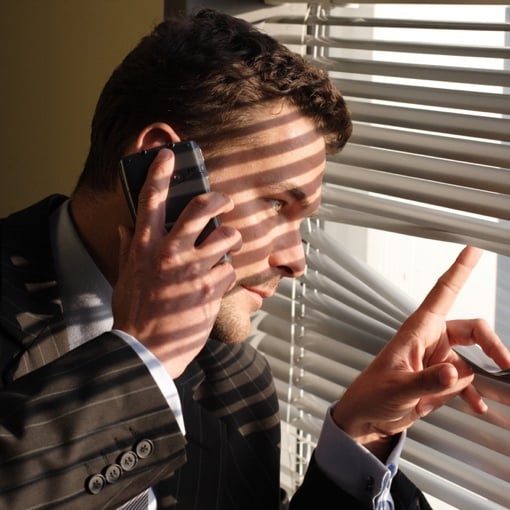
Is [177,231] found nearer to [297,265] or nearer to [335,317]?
[297,265]

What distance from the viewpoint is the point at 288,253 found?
1.44 m

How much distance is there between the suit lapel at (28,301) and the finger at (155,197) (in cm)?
27

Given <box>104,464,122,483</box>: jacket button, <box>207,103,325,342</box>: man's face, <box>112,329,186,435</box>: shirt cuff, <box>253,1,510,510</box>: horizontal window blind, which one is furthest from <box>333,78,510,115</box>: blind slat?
<box>104,464,122,483</box>: jacket button

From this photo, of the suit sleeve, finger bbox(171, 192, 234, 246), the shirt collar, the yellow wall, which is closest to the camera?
the suit sleeve

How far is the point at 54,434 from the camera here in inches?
40.5

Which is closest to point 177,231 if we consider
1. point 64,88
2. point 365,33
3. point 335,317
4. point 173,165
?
point 173,165

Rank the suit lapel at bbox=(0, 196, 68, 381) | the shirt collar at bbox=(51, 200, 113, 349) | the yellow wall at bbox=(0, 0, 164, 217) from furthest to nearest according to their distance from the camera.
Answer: the yellow wall at bbox=(0, 0, 164, 217), the shirt collar at bbox=(51, 200, 113, 349), the suit lapel at bbox=(0, 196, 68, 381)

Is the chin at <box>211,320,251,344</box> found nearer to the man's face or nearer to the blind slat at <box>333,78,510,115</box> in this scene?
the man's face

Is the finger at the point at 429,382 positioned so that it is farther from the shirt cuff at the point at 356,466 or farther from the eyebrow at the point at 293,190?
the eyebrow at the point at 293,190

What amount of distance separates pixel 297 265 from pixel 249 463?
0.39m

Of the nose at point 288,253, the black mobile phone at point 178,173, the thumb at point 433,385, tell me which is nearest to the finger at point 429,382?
the thumb at point 433,385

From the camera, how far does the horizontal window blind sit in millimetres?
1384

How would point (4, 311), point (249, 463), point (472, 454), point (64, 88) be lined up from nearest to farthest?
1. point (4, 311)
2. point (472, 454)
3. point (249, 463)
4. point (64, 88)

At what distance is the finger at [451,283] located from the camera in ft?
4.52
